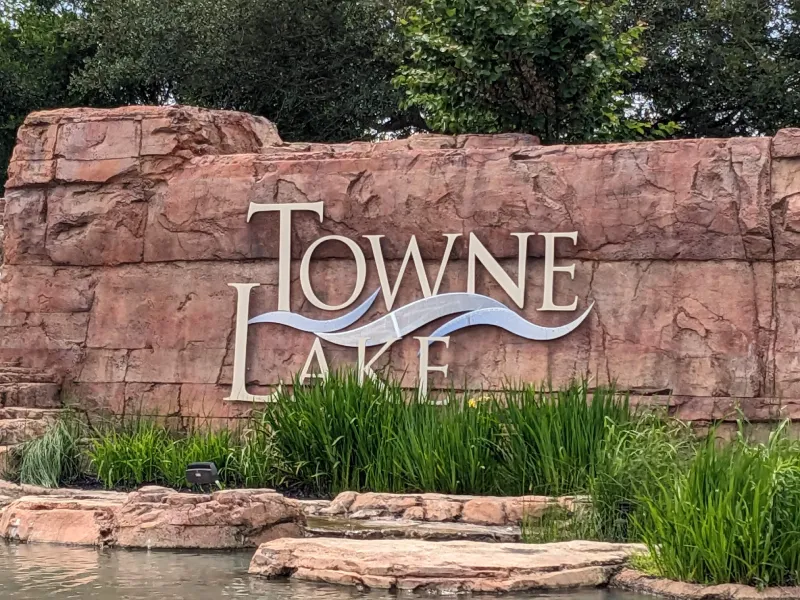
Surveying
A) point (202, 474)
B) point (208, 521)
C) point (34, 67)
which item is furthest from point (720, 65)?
point (208, 521)

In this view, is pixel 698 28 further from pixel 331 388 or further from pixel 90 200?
pixel 331 388

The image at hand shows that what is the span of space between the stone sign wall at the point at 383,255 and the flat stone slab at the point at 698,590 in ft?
12.7

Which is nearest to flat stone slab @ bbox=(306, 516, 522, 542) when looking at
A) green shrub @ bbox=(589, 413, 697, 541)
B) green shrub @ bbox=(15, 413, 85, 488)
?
green shrub @ bbox=(589, 413, 697, 541)

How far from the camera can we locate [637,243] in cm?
990

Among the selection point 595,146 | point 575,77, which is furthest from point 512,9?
point 595,146

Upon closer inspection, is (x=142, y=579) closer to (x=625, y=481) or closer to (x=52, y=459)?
(x=625, y=481)

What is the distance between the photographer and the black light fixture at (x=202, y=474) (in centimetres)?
820

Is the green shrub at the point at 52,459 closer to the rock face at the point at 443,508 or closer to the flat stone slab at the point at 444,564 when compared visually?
the rock face at the point at 443,508

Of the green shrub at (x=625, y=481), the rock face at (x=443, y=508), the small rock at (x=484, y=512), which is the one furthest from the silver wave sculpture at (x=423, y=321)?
the green shrub at (x=625, y=481)

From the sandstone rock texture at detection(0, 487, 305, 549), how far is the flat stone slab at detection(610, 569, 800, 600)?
2.23 metres

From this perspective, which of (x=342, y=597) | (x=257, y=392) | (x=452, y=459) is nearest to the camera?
(x=342, y=597)

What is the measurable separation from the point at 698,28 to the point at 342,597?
16.1 m

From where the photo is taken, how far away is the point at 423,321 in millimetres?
10258

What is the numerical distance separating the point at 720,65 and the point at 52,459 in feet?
44.8
